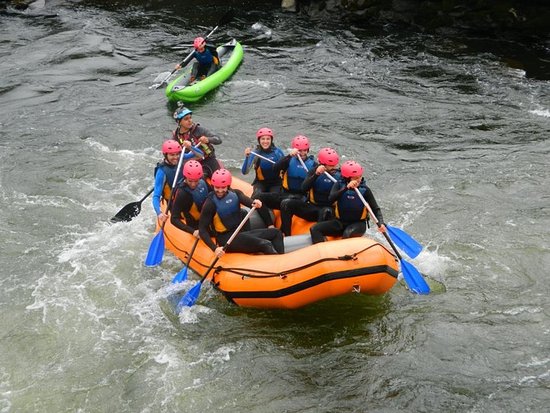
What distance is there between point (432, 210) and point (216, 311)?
141 inches

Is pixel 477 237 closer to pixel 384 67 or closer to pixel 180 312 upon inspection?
pixel 180 312

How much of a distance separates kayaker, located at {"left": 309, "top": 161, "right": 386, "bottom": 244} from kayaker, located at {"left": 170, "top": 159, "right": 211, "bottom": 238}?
135 centimetres

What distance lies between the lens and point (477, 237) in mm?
7711

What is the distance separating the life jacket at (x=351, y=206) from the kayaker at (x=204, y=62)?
7.63m

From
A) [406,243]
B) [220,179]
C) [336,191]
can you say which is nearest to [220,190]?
[220,179]

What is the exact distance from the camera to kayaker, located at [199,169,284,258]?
6.47 meters

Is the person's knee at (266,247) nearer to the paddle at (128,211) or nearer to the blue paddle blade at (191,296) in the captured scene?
the blue paddle blade at (191,296)

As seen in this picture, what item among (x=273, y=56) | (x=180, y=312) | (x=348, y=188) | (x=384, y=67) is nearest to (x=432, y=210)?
(x=348, y=188)

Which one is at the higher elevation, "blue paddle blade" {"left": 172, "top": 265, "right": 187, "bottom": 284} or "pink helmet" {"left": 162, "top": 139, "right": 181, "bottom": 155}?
"pink helmet" {"left": 162, "top": 139, "right": 181, "bottom": 155}

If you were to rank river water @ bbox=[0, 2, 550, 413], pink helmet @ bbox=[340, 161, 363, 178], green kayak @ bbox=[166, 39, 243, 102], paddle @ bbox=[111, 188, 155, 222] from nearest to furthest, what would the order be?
river water @ bbox=[0, 2, 550, 413], pink helmet @ bbox=[340, 161, 363, 178], paddle @ bbox=[111, 188, 155, 222], green kayak @ bbox=[166, 39, 243, 102]

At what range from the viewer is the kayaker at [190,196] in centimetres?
674

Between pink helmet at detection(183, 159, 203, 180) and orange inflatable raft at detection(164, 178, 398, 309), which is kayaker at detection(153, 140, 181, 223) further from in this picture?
orange inflatable raft at detection(164, 178, 398, 309)

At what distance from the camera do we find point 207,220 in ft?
21.4

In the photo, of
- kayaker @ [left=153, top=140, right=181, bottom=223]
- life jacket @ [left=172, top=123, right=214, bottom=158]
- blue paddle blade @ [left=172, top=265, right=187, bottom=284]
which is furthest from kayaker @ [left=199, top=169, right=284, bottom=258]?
life jacket @ [left=172, top=123, right=214, bottom=158]
